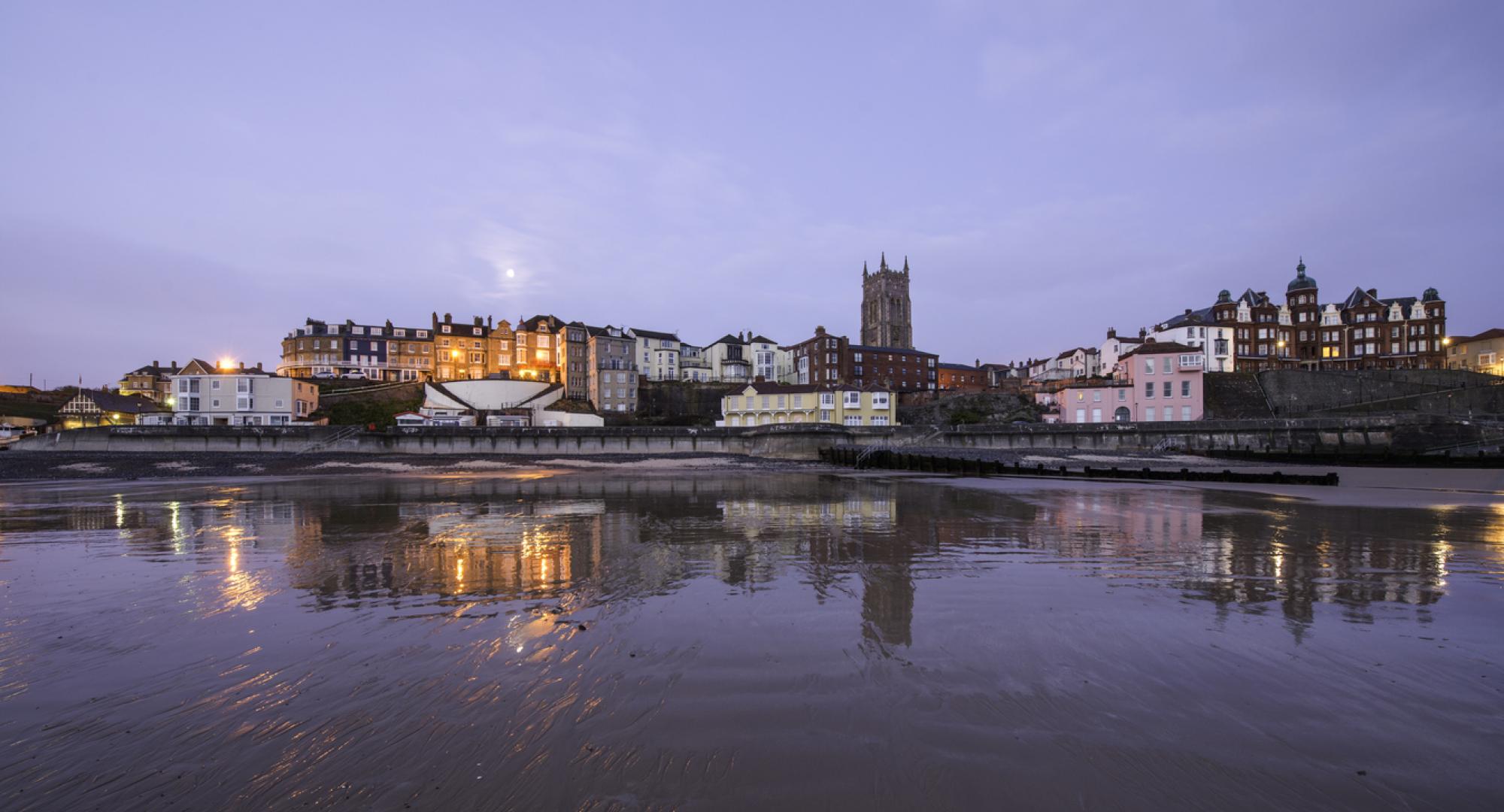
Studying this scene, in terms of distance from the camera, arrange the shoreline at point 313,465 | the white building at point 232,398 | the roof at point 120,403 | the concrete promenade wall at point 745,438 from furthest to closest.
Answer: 1. the roof at point 120,403
2. the white building at point 232,398
3. the concrete promenade wall at point 745,438
4. the shoreline at point 313,465

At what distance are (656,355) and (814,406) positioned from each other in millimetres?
40542

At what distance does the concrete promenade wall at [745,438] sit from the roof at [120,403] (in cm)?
2530

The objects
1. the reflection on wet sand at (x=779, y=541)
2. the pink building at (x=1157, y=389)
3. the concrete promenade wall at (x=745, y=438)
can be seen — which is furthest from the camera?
the pink building at (x=1157, y=389)

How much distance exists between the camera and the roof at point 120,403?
73125 millimetres

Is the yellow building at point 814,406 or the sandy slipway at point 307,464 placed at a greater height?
the yellow building at point 814,406

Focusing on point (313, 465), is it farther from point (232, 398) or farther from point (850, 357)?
point (850, 357)

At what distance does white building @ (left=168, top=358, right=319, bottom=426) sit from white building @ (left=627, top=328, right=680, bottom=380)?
152ft

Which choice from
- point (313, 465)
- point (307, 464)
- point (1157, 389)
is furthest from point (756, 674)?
point (1157, 389)

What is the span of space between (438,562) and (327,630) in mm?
3863

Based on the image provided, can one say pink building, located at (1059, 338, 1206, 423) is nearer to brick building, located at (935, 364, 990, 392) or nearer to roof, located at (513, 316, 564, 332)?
brick building, located at (935, 364, 990, 392)

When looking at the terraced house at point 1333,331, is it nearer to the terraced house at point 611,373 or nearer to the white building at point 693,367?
the white building at point 693,367

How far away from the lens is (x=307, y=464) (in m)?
44.2

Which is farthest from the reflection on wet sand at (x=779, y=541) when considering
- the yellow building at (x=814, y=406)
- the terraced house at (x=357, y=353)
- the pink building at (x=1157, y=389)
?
the terraced house at (x=357, y=353)

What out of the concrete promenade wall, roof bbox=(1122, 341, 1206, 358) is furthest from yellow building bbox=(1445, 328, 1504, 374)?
the concrete promenade wall
